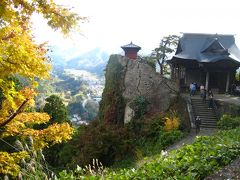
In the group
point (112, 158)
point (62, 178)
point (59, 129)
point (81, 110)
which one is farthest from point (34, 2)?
point (81, 110)

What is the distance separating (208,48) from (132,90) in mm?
9525

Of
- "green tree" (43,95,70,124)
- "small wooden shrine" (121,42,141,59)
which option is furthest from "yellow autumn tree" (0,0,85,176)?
"small wooden shrine" (121,42,141,59)

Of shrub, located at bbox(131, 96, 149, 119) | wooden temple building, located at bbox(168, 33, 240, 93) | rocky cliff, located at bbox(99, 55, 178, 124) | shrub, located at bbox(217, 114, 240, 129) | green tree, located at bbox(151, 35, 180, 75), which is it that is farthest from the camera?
green tree, located at bbox(151, 35, 180, 75)

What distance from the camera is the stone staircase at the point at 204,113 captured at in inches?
873

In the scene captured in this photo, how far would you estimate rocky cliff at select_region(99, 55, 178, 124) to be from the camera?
2478cm

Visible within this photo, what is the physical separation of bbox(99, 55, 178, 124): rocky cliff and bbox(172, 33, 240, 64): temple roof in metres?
5.75

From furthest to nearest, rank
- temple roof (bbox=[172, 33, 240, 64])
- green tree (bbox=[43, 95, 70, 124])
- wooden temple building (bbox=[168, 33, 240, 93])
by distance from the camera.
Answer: green tree (bbox=[43, 95, 70, 124]) < temple roof (bbox=[172, 33, 240, 64]) < wooden temple building (bbox=[168, 33, 240, 93])

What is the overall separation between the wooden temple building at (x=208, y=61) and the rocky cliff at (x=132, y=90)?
4.19m

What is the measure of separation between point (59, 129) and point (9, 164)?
2.15 metres

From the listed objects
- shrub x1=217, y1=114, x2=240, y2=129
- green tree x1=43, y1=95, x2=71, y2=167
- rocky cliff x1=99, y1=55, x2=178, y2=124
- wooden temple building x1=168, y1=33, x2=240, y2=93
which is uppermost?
wooden temple building x1=168, y1=33, x2=240, y2=93

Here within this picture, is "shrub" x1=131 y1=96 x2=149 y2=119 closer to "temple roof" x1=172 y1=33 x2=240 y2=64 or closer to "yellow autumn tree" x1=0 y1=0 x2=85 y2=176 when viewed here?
"temple roof" x1=172 y1=33 x2=240 y2=64

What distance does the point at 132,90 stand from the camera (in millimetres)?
25688

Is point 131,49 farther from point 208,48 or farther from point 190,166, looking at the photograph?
point 190,166

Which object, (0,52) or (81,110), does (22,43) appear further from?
(81,110)
